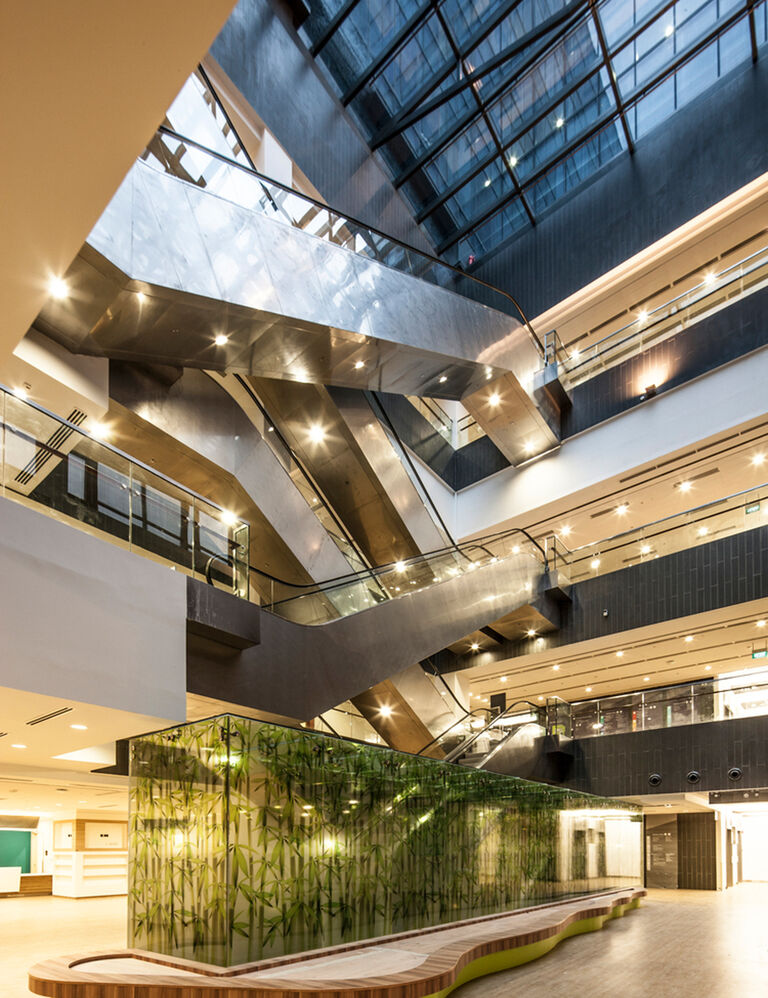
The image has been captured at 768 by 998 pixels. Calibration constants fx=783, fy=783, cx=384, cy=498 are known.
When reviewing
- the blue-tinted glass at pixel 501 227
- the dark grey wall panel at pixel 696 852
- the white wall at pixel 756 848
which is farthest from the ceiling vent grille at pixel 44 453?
the white wall at pixel 756 848

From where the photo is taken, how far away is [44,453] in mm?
6887

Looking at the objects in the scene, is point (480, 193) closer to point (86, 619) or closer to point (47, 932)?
point (86, 619)

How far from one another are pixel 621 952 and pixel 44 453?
8.23 meters

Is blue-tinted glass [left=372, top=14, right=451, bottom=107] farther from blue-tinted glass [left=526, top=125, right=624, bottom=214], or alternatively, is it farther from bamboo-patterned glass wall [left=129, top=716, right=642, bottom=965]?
bamboo-patterned glass wall [left=129, top=716, right=642, bottom=965]

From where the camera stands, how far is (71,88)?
222 cm

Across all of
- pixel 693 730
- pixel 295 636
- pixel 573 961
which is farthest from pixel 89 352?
pixel 693 730

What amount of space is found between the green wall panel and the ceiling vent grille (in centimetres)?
1774

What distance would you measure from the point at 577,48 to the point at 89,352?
1501 centimetres

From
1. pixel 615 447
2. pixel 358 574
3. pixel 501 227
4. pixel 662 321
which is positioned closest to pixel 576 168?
pixel 501 227

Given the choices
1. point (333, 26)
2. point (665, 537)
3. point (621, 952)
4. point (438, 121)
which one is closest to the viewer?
point (621, 952)

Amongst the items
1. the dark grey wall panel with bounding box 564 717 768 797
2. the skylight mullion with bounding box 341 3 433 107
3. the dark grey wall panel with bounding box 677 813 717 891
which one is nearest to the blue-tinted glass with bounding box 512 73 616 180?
the skylight mullion with bounding box 341 3 433 107

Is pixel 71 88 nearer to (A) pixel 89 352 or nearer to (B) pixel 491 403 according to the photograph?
(A) pixel 89 352

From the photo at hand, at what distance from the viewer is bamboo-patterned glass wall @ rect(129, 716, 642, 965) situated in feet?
20.3

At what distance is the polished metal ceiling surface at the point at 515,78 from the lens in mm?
17859
